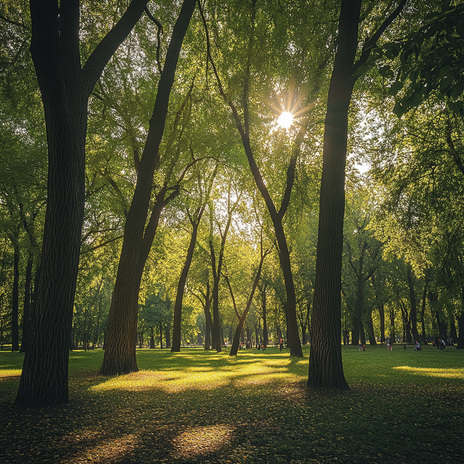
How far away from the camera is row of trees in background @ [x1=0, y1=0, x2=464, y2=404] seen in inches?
251

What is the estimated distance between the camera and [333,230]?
8.41 meters

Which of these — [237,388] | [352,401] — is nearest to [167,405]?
[237,388]

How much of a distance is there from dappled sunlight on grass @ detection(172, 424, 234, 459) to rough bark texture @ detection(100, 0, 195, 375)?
685cm

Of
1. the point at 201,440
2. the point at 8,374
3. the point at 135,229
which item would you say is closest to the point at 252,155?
the point at 135,229

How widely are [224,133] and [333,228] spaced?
10.00 meters

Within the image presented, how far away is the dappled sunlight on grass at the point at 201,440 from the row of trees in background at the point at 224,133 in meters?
3.22

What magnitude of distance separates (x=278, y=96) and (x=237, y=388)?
13.7 m

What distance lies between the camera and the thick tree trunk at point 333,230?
26.4ft

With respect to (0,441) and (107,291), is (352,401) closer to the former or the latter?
(0,441)

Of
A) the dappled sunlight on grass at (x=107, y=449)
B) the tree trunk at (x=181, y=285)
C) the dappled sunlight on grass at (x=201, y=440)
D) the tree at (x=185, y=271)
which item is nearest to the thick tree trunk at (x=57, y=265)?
the dappled sunlight on grass at (x=107, y=449)

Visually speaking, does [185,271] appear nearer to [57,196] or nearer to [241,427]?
[57,196]

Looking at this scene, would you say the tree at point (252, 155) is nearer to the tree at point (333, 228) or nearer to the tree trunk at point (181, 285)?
the tree at point (333, 228)

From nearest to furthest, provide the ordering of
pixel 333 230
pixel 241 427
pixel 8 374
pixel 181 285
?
pixel 241 427
pixel 333 230
pixel 8 374
pixel 181 285

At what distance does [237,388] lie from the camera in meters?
8.68
